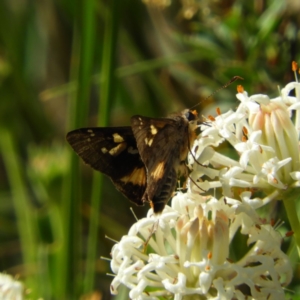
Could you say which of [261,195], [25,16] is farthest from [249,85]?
[25,16]

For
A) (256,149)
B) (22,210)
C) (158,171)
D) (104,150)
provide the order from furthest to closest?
(22,210)
(104,150)
(158,171)
(256,149)

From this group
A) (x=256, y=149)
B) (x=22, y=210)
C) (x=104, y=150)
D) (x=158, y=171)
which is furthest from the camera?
(x=22, y=210)

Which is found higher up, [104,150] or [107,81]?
[107,81]

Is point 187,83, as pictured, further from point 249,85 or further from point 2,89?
point 2,89

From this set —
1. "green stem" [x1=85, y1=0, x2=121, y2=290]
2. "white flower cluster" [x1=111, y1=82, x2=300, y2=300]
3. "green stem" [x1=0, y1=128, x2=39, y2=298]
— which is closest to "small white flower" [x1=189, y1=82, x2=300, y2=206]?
"white flower cluster" [x1=111, y1=82, x2=300, y2=300]

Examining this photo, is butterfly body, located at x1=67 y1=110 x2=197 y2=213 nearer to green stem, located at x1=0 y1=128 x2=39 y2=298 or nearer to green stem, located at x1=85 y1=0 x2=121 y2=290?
green stem, located at x1=85 y1=0 x2=121 y2=290

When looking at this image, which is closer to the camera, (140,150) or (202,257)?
(202,257)

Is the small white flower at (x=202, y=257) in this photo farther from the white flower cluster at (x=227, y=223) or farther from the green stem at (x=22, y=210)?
the green stem at (x=22, y=210)

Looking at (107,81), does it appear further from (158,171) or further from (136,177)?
(158,171)

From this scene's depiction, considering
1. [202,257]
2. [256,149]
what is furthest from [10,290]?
[256,149]

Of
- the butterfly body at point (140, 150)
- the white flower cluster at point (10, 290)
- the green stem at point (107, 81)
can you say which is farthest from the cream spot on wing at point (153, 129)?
the white flower cluster at point (10, 290)
